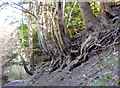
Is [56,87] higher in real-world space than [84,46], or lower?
lower

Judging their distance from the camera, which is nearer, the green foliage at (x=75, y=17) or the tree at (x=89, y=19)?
the tree at (x=89, y=19)

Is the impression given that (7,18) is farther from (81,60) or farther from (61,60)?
(81,60)

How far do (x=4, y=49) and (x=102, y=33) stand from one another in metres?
11.7

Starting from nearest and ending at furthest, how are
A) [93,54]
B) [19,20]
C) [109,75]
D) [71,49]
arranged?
[109,75] < [93,54] < [71,49] < [19,20]

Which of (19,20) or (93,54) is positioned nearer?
(93,54)

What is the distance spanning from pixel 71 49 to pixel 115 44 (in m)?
2.36

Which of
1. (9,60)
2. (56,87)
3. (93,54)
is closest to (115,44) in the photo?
(93,54)

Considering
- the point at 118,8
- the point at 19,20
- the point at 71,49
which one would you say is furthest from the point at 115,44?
the point at 19,20

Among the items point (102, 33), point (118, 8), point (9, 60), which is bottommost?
point (9, 60)

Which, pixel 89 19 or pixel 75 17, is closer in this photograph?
pixel 89 19

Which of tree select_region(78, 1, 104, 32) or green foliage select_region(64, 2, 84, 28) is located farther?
green foliage select_region(64, 2, 84, 28)

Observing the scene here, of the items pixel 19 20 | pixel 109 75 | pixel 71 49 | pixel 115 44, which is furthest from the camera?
pixel 19 20

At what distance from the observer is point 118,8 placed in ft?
22.5

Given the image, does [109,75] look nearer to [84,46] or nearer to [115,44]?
[115,44]
